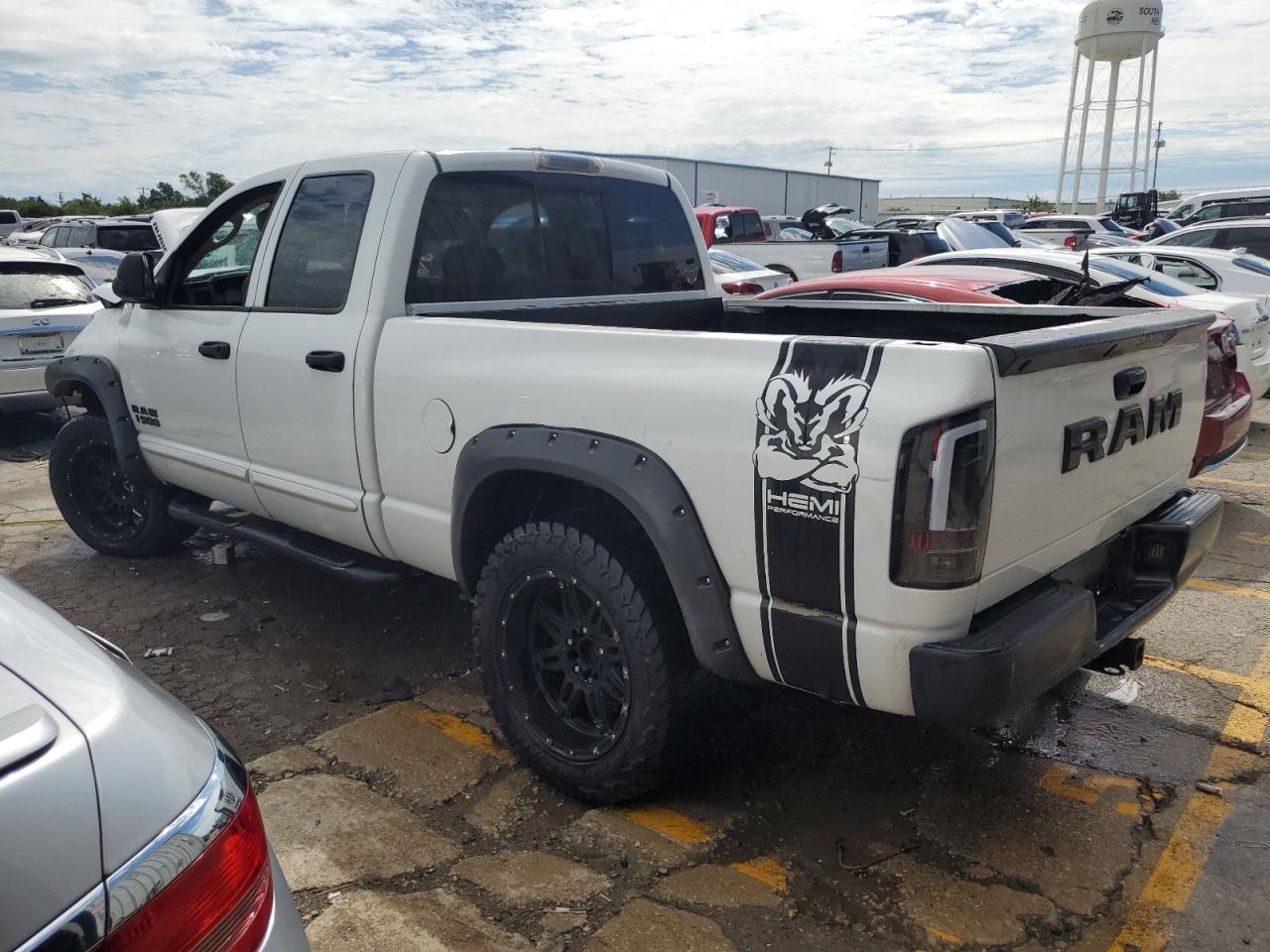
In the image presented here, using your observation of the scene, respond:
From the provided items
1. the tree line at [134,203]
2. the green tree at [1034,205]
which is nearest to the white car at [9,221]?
the tree line at [134,203]

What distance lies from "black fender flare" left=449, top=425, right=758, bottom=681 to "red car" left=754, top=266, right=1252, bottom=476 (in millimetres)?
2138

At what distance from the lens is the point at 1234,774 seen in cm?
323

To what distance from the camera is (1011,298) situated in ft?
20.9

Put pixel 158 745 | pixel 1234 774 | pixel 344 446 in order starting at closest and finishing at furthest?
1. pixel 158 745
2. pixel 1234 774
3. pixel 344 446

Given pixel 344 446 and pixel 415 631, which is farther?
pixel 415 631

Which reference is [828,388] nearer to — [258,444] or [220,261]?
[258,444]

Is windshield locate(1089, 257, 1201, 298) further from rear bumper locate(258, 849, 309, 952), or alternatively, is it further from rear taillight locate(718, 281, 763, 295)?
rear bumper locate(258, 849, 309, 952)

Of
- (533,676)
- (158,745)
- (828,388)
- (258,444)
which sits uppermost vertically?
(828,388)

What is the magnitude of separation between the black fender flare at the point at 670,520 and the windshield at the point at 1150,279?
19.9ft

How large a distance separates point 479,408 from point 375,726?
1383 mm

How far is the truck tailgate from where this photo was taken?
89.7 inches

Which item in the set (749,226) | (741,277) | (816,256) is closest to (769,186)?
(749,226)

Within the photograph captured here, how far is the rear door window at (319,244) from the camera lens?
3705 millimetres

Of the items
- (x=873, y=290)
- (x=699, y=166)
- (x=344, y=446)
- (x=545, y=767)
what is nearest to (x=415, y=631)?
(x=344, y=446)
